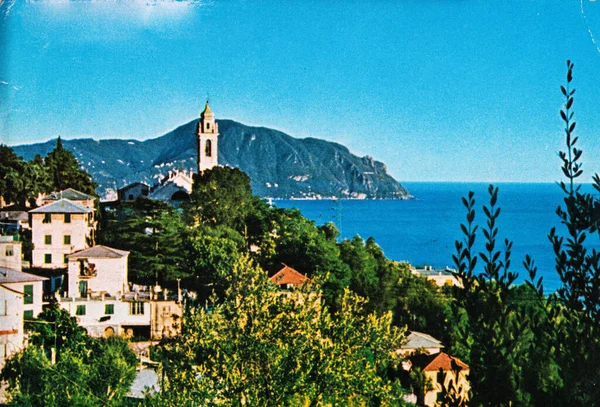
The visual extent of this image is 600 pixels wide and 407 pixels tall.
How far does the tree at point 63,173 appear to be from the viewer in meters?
25.5

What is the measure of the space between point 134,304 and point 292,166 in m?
57.2

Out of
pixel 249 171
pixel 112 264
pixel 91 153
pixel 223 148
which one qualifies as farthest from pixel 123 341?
pixel 249 171

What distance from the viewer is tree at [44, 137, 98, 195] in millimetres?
25516

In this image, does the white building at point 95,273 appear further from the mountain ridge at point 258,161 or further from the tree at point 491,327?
the mountain ridge at point 258,161

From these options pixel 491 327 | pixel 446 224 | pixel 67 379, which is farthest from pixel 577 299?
pixel 446 224

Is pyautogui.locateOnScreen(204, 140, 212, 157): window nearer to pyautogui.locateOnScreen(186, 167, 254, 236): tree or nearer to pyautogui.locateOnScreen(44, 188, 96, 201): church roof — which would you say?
pyautogui.locateOnScreen(186, 167, 254, 236): tree

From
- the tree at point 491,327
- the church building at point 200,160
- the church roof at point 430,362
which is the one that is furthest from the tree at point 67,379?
the church building at point 200,160

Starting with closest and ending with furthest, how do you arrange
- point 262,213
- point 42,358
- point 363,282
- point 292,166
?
point 42,358 → point 363,282 → point 262,213 → point 292,166

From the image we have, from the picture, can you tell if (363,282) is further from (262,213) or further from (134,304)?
(134,304)

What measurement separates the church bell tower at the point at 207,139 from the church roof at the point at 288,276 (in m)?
13.8

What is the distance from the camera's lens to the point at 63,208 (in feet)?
67.3

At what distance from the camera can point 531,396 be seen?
365 centimetres

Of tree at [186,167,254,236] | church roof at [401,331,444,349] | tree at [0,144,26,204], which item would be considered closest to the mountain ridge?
tree at [0,144,26,204]

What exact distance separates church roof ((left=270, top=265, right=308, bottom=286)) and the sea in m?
5.58
